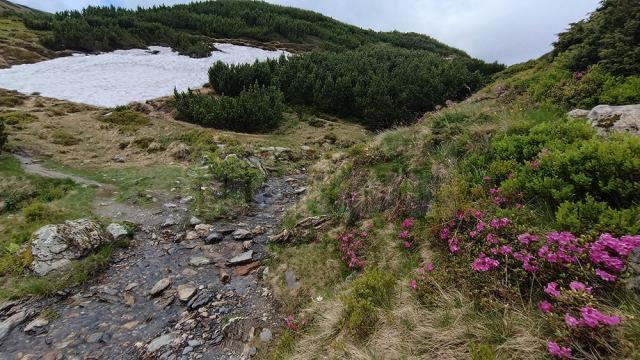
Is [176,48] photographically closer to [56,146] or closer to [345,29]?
[56,146]

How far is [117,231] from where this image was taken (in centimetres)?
989

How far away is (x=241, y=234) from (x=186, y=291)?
103 inches

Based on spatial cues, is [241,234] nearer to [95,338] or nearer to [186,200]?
[186,200]

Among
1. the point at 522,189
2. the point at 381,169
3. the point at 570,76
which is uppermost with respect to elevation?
the point at 570,76

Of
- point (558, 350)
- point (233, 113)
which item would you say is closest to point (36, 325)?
point (558, 350)

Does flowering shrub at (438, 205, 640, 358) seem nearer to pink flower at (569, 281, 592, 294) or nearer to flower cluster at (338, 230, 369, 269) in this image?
pink flower at (569, 281, 592, 294)

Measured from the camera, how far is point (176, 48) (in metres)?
45.3

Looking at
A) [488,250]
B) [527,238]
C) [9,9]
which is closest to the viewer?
[527,238]

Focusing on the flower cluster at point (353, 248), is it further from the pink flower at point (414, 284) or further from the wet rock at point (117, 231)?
the wet rock at point (117, 231)

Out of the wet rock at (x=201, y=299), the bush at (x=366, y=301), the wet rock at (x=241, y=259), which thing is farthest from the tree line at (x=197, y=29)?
the bush at (x=366, y=301)

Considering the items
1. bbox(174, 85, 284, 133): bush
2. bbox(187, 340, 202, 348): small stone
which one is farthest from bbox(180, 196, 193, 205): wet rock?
bbox(174, 85, 284, 133): bush

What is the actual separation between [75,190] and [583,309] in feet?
48.8

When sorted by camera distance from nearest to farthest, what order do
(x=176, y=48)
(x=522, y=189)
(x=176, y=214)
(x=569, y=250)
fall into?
(x=569, y=250) < (x=522, y=189) < (x=176, y=214) < (x=176, y=48)

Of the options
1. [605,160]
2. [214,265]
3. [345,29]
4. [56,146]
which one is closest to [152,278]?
A: [214,265]
